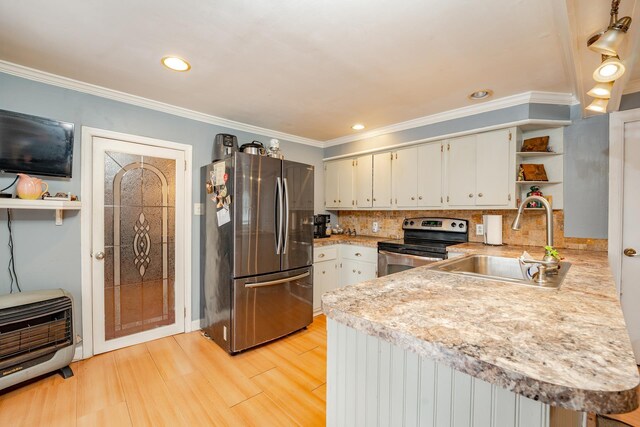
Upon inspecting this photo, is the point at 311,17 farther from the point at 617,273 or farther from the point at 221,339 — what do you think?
the point at 617,273

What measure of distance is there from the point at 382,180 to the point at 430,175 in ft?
1.96

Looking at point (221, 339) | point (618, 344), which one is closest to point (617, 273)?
point (618, 344)

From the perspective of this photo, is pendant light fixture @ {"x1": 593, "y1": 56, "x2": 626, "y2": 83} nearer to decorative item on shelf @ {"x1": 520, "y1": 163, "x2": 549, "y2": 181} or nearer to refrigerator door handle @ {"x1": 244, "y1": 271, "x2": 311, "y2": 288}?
decorative item on shelf @ {"x1": 520, "y1": 163, "x2": 549, "y2": 181}

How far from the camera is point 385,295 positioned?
1073mm

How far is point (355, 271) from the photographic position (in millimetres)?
3527

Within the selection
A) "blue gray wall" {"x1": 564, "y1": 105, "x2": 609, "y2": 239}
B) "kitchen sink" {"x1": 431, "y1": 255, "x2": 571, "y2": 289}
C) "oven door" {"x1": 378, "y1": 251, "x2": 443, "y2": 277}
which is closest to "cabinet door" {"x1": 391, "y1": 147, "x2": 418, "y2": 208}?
"oven door" {"x1": 378, "y1": 251, "x2": 443, "y2": 277}

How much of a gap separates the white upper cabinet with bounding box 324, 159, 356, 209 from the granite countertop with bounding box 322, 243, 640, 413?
2655 millimetres

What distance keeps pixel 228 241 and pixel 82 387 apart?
4.61ft

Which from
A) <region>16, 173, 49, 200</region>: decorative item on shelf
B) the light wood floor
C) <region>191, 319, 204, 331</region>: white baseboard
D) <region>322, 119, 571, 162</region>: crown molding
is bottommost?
the light wood floor

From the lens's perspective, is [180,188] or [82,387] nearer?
[82,387]

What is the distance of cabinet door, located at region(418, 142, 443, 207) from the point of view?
3.03 metres

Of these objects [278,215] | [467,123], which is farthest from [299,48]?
[467,123]

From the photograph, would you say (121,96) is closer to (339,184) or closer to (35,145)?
(35,145)

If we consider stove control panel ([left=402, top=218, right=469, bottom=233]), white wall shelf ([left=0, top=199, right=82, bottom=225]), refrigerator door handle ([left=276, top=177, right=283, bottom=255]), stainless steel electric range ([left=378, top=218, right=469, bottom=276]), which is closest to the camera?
white wall shelf ([left=0, top=199, right=82, bottom=225])
